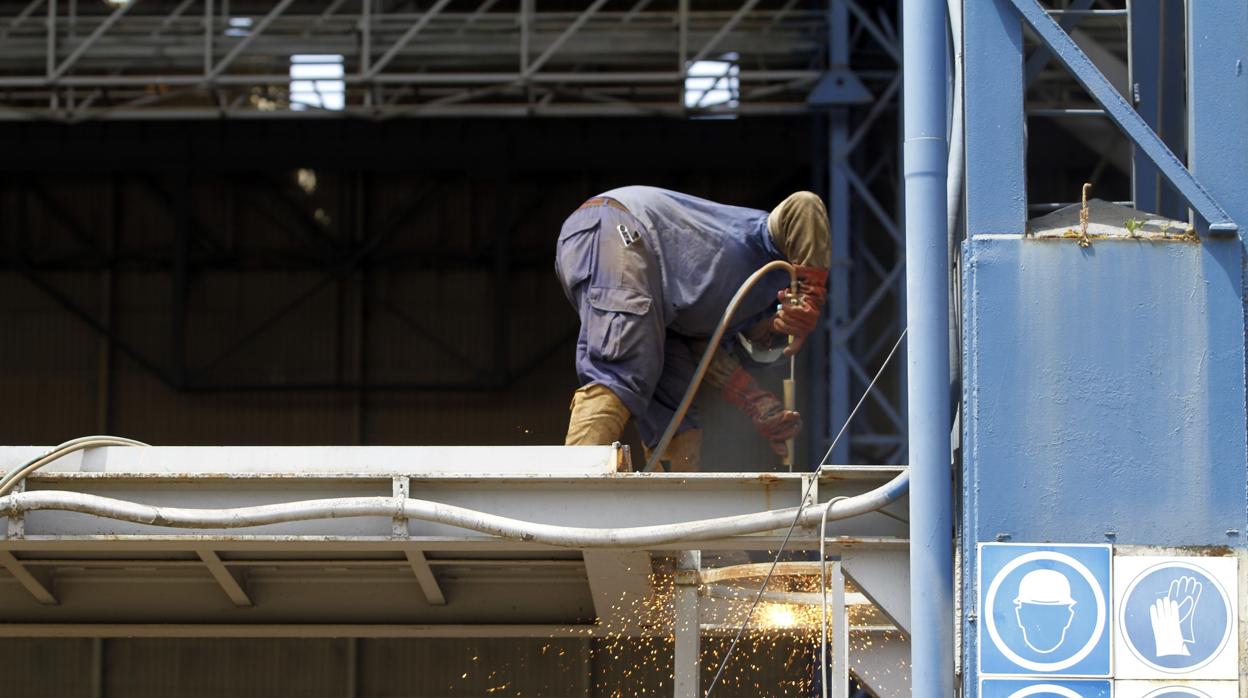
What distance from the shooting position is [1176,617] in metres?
4.53

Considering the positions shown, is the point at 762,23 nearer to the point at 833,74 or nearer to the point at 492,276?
the point at 833,74

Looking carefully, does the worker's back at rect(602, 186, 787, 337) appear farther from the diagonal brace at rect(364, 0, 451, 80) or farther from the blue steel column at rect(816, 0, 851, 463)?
the diagonal brace at rect(364, 0, 451, 80)

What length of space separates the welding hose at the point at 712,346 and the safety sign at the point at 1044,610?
2.02 meters

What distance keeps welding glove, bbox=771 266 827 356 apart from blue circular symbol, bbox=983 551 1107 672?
6.83 feet

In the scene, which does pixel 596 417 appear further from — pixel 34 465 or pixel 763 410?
pixel 34 465

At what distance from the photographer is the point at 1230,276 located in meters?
4.64

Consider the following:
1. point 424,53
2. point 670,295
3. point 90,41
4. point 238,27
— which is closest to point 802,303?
point 670,295

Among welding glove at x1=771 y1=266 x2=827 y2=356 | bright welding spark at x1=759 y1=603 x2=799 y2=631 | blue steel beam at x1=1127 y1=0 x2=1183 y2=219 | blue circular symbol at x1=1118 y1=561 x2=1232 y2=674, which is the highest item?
blue steel beam at x1=1127 y1=0 x2=1183 y2=219

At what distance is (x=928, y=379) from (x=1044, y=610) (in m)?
0.71

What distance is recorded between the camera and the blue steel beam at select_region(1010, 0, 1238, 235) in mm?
4656

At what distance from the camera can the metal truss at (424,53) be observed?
14.1m

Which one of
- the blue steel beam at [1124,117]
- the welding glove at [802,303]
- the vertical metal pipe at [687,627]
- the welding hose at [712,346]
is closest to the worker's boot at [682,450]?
the welding hose at [712,346]

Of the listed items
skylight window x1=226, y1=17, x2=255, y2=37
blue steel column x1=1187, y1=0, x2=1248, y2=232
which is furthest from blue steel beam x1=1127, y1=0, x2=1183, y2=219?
skylight window x1=226, y1=17, x2=255, y2=37

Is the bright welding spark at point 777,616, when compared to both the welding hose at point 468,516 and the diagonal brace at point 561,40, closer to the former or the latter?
the welding hose at point 468,516
